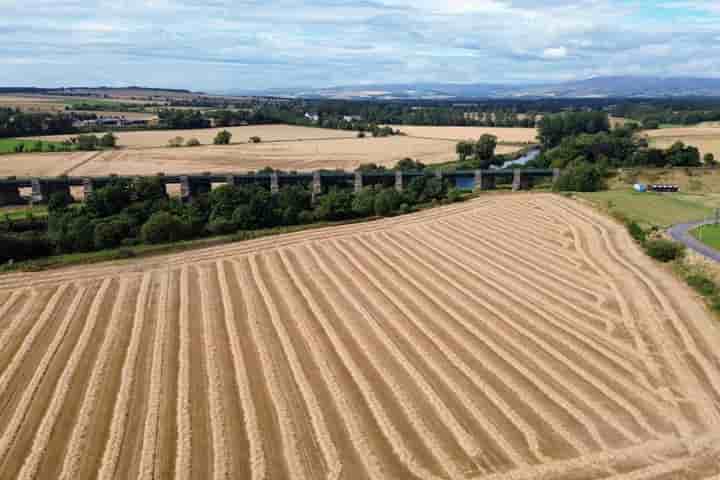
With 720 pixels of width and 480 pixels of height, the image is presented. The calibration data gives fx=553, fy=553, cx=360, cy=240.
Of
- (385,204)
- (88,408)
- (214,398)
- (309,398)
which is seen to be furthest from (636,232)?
(88,408)

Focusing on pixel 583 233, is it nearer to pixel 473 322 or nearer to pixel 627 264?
pixel 627 264

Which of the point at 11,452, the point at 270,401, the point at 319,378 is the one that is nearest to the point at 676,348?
Result: the point at 319,378

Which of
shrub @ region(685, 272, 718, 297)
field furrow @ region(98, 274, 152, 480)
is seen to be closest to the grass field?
field furrow @ region(98, 274, 152, 480)

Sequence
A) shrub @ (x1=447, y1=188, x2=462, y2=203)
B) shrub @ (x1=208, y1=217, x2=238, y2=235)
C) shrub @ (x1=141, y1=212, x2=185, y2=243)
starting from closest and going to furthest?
shrub @ (x1=141, y1=212, x2=185, y2=243), shrub @ (x1=208, y1=217, x2=238, y2=235), shrub @ (x1=447, y1=188, x2=462, y2=203)

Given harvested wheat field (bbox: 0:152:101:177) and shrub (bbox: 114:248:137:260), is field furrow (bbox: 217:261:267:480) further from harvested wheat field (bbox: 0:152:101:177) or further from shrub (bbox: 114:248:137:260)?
harvested wheat field (bbox: 0:152:101:177)

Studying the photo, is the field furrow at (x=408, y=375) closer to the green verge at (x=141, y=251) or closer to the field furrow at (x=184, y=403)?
the field furrow at (x=184, y=403)
